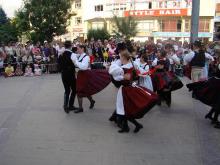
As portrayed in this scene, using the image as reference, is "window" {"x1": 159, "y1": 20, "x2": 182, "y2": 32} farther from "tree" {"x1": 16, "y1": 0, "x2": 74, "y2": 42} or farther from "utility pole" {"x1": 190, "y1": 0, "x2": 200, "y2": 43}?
"utility pole" {"x1": 190, "y1": 0, "x2": 200, "y2": 43}

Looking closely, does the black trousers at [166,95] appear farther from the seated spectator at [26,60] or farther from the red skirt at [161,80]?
the seated spectator at [26,60]

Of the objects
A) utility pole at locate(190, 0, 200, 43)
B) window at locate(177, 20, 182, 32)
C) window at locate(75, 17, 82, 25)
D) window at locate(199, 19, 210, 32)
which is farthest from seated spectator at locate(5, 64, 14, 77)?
window at locate(75, 17, 82, 25)

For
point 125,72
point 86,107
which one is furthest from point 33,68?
point 125,72

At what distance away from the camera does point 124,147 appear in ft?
19.6

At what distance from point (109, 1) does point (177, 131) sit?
5943cm

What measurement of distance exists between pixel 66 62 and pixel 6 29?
34.0m

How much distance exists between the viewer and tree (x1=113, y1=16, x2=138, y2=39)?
5533 centimetres

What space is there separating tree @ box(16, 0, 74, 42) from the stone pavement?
18.8 meters

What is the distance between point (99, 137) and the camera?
6512mm

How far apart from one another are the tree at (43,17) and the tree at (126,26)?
27405mm

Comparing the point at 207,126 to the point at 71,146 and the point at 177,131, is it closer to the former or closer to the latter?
the point at 177,131

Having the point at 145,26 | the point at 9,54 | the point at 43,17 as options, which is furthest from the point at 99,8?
the point at 9,54

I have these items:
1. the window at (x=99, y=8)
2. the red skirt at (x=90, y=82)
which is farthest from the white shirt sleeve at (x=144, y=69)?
the window at (x=99, y=8)

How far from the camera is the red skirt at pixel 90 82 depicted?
8.10m
